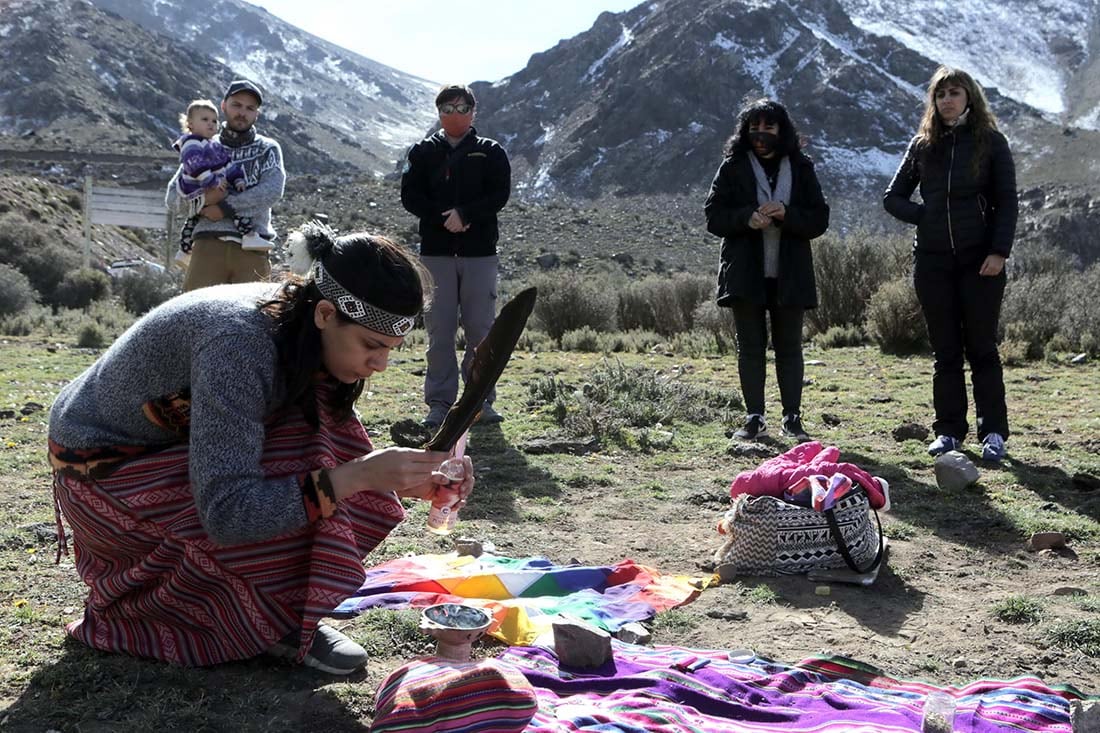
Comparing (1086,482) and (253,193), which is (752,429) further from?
(253,193)

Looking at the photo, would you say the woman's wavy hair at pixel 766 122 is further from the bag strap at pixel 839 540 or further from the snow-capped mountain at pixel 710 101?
the snow-capped mountain at pixel 710 101

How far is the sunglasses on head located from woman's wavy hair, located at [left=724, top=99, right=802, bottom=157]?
1.62m

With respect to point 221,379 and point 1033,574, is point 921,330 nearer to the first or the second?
point 1033,574

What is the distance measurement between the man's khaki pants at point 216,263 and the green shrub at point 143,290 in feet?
40.5

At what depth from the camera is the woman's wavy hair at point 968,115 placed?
5.71 metres

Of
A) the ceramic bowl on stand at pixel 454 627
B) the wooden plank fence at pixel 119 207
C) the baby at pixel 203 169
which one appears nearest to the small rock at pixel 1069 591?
the ceramic bowl on stand at pixel 454 627

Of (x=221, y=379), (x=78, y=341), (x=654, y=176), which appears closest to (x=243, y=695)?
(x=221, y=379)

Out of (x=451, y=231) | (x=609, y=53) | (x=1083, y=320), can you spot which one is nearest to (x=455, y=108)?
(x=451, y=231)

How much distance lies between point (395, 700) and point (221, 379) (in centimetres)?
83

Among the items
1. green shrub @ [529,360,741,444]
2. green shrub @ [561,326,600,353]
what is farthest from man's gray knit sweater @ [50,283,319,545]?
green shrub @ [561,326,600,353]

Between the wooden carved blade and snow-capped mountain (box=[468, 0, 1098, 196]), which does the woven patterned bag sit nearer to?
the wooden carved blade

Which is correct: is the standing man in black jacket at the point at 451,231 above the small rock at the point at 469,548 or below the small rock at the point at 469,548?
above

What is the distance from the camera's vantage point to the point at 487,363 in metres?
2.64

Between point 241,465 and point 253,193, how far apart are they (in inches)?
153
